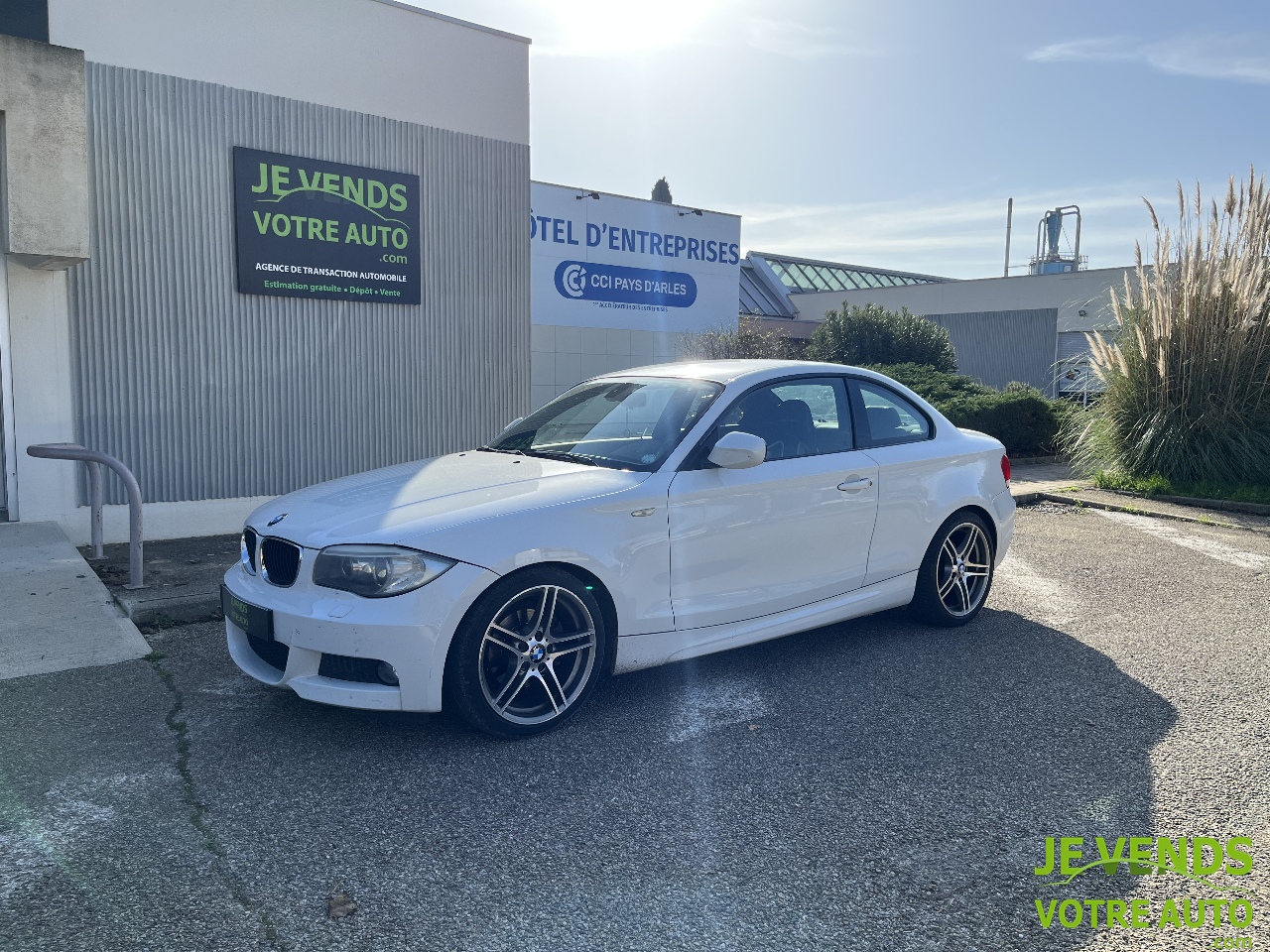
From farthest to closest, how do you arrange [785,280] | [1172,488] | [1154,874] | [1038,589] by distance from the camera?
[785,280] < [1172,488] < [1038,589] < [1154,874]

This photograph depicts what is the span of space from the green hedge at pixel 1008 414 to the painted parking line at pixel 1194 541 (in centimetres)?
482

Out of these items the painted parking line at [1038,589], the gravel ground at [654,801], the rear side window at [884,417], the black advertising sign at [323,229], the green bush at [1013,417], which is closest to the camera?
the gravel ground at [654,801]

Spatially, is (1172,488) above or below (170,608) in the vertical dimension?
above

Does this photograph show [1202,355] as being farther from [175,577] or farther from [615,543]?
[175,577]

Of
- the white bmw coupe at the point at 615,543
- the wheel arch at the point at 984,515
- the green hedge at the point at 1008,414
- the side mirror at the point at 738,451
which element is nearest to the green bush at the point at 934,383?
the green hedge at the point at 1008,414

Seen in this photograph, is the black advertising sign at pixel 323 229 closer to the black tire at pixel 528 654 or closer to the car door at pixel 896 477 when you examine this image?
the car door at pixel 896 477

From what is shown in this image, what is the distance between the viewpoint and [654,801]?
11.4ft

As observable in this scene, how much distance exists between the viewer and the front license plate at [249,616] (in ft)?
12.8

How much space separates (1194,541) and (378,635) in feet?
25.7

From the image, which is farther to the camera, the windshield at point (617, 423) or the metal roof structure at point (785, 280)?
the metal roof structure at point (785, 280)

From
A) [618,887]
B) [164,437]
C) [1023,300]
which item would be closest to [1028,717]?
[618,887]

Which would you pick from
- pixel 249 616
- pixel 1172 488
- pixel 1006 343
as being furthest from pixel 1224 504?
pixel 1006 343

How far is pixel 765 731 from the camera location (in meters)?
4.12

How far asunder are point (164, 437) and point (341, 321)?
6.44 feet
